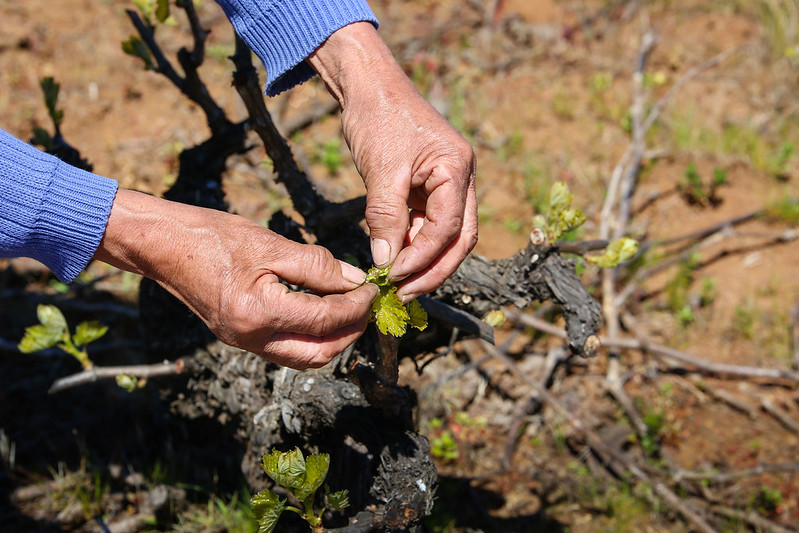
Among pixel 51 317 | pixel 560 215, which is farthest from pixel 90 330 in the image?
pixel 560 215

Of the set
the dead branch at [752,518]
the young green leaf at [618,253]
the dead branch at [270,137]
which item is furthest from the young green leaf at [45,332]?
the dead branch at [752,518]

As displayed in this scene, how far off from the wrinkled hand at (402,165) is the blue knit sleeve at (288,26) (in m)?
0.04

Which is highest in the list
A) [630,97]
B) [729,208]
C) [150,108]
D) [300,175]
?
[630,97]

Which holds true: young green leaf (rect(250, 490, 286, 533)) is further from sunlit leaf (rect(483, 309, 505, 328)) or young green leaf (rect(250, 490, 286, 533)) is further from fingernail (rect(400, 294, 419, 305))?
sunlit leaf (rect(483, 309, 505, 328))

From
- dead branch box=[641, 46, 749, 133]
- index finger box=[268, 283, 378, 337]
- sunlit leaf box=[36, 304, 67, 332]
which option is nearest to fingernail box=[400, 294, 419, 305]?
index finger box=[268, 283, 378, 337]

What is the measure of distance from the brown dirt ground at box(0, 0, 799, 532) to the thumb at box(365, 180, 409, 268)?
4.97 ft

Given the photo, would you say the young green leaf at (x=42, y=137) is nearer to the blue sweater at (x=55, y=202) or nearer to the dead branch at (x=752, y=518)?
the blue sweater at (x=55, y=202)

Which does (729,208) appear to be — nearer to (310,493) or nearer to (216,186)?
(216,186)

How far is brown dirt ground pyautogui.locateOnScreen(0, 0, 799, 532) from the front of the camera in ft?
9.75

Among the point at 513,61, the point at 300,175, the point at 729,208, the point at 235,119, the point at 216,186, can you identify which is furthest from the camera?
the point at 513,61

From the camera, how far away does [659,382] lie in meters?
3.36

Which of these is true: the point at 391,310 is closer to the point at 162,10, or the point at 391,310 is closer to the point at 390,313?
the point at 390,313

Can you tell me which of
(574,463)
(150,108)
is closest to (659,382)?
(574,463)

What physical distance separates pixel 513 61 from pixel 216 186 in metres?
3.63
